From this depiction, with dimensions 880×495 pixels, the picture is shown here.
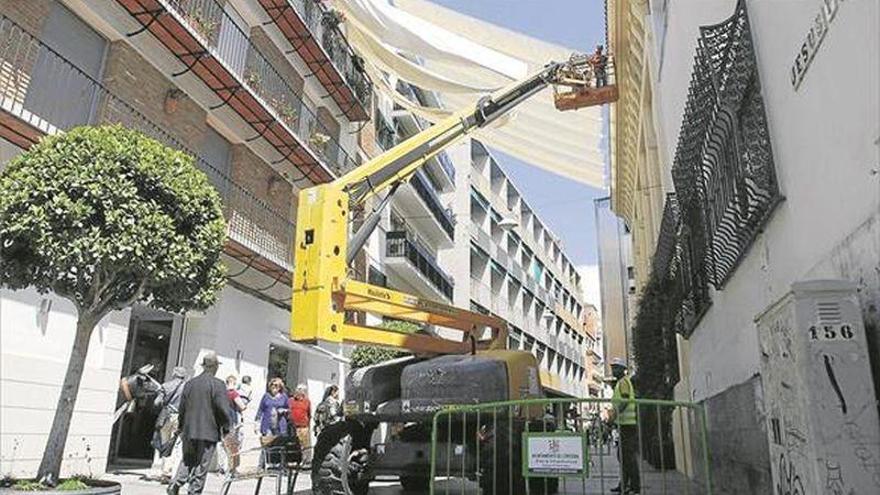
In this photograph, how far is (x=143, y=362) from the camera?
13344 mm

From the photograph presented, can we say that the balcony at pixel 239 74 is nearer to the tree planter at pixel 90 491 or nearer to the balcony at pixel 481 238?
the tree planter at pixel 90 491

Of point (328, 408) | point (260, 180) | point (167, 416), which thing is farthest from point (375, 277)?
point (167, 416)

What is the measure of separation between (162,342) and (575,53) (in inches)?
460

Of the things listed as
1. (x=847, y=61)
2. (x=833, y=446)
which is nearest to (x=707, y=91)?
(x=847, y=61)

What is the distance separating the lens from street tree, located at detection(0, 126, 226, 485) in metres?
6.04

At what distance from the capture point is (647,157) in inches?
652

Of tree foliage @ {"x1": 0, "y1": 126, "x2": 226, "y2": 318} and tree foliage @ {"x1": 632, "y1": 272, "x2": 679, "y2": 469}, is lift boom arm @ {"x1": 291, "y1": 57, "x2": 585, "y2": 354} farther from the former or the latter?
tree foliage @ {"x1": 632, "y1": 272, "x2": 679, "y2": 469}

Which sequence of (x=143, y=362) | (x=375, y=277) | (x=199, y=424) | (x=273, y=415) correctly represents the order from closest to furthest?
(x=199, y=424) < (x=273, y=415) < (x=143, y=362) < (x=375, y=277)

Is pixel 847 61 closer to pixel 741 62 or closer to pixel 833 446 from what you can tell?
pixel 833 446

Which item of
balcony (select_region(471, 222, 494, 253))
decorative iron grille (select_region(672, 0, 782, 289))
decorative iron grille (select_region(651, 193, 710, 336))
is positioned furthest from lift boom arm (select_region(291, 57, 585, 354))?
balcony (select_region(471, 222, 494, 253))

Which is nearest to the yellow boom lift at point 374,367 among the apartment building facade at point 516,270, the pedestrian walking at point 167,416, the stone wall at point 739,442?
the stone wall at point 739,442

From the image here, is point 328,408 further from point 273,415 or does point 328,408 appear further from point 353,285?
point 353,285

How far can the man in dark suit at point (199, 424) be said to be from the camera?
7.22 m

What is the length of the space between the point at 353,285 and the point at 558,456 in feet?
14.4
